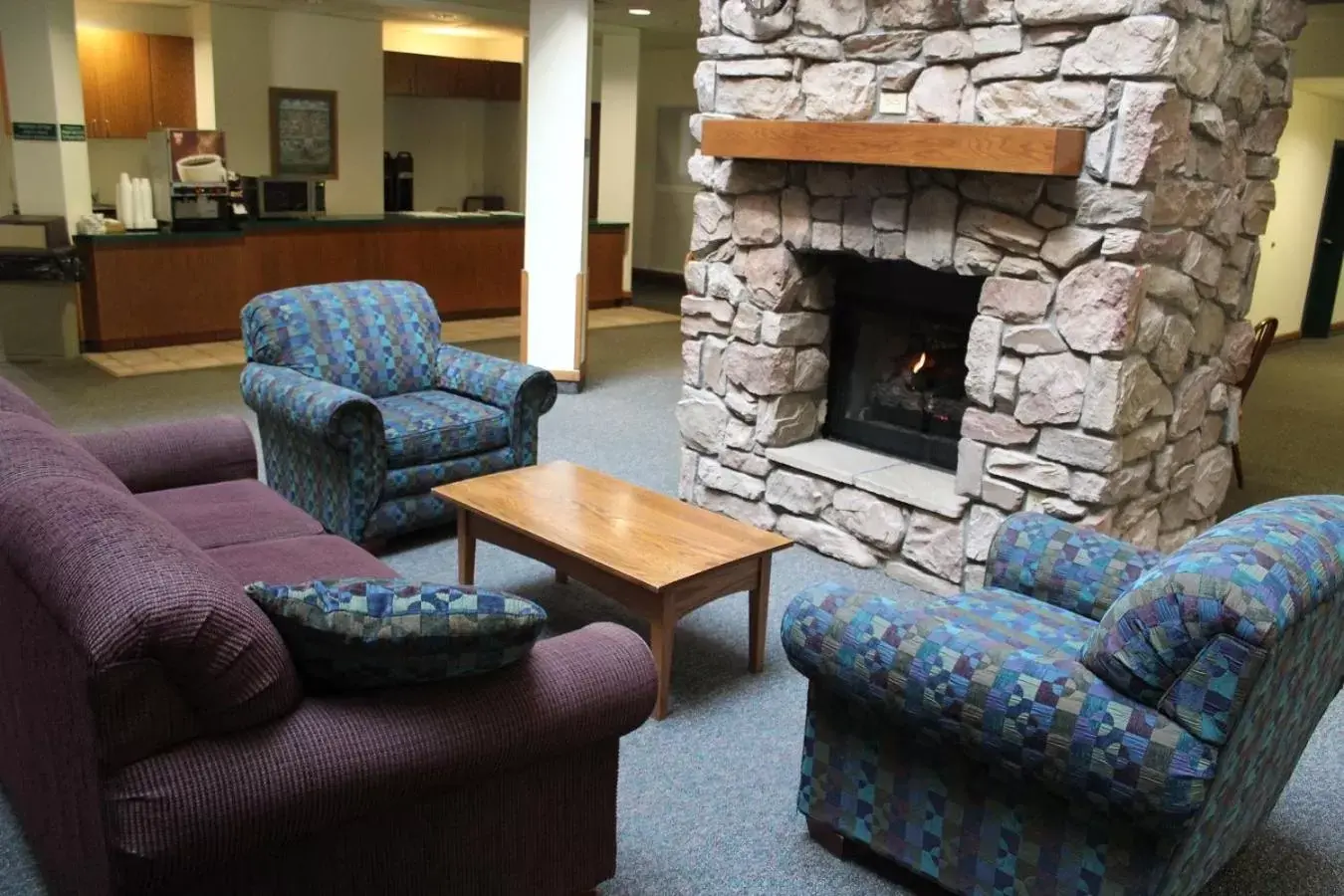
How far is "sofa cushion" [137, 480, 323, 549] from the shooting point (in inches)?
115

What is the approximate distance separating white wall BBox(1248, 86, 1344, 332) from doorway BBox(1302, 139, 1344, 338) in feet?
0.52

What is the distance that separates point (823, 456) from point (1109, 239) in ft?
4.52

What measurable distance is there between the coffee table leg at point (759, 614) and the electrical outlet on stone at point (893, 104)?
1622mm

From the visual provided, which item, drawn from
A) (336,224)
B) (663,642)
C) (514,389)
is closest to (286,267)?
(336,224)

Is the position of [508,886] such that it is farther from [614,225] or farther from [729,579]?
[614,225]

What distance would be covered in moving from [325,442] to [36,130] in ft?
14.3

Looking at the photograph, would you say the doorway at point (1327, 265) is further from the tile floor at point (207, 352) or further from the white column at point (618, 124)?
Answer: the white column at point (618, 124)

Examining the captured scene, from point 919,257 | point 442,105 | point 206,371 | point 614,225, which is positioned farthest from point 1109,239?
point 442,105

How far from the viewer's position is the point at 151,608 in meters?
1.51

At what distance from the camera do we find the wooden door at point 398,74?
955cm

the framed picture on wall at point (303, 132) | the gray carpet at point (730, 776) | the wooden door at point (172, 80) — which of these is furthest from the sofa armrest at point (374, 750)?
the wooden door at point (172, 80)

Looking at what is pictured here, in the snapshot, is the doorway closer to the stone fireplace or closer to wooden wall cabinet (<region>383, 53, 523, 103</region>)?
the stone fireplace

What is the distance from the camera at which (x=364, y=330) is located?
4312 mm

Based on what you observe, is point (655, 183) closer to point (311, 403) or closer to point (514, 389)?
point (514, 389)
